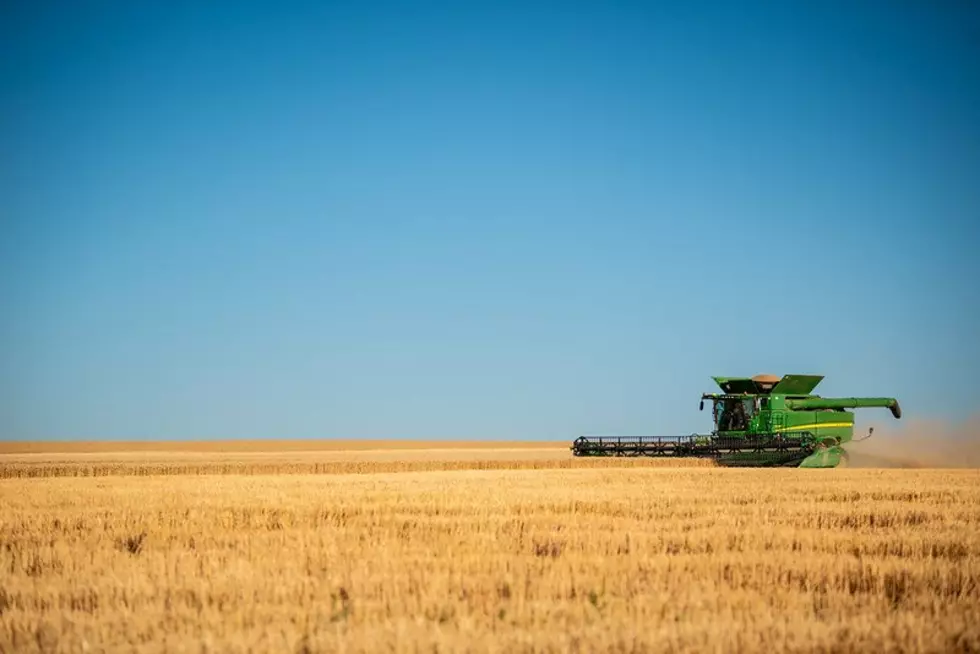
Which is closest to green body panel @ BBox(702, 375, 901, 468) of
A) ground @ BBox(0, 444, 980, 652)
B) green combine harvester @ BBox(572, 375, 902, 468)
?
green combine harvester @ BBox(572, 375, 902, 468)

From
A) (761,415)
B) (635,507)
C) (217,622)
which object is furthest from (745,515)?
(761,415)

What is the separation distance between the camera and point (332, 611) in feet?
26.2

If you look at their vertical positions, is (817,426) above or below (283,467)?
above

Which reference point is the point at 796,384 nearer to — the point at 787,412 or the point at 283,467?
the point at 787,412

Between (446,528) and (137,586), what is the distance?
555cm

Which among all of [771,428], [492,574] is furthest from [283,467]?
[492,574]

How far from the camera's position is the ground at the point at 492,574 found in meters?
6.98

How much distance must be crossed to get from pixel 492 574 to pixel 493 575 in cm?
9

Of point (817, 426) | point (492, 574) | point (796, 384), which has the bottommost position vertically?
point (492, 574)

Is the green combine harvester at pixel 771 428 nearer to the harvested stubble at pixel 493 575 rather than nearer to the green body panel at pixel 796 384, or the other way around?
the green body panel at pixel 796 384

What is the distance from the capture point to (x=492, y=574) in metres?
9.56

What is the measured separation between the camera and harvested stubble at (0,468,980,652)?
22.9 feet

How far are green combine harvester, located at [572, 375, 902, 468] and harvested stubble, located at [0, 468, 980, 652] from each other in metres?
17.0

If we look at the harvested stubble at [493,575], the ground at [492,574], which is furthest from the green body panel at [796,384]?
the harvested stubble at [493,575]
